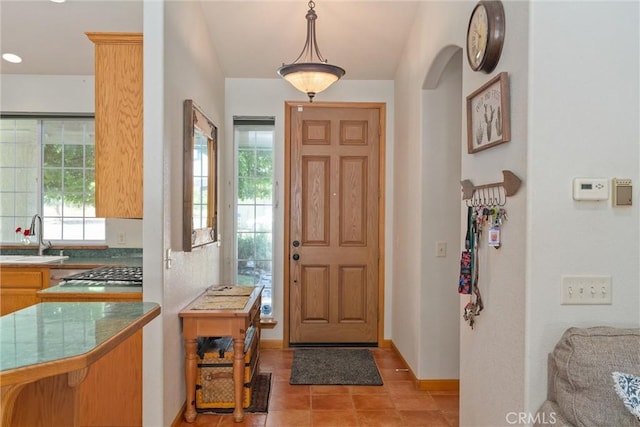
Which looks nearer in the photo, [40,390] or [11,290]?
[40,390]

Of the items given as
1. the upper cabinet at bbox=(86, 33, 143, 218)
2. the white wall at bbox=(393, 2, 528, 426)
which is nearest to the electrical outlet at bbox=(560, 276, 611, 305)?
the white wall at bbox=(393, 2, 528, 426)

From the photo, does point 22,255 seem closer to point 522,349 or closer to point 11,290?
point 11,290

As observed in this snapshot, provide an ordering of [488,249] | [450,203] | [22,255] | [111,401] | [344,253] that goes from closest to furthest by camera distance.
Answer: [488,249], [111,401], [450,203], [22,255], [344,253]

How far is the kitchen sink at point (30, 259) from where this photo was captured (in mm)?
3439

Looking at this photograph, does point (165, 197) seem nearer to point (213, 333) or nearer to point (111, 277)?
point (111, 277)

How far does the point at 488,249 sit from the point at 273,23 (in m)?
2.72

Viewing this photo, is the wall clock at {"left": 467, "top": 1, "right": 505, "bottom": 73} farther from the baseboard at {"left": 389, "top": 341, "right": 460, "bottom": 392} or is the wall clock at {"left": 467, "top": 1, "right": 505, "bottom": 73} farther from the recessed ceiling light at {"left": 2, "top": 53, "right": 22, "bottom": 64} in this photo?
the recessed ceiling light at {"left": 2, "top": 53, "right": 22, "bottom": 64}

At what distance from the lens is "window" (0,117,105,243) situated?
13.5 feet

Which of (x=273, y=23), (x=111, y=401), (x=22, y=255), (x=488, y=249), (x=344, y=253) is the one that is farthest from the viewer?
(x=344, y=253)

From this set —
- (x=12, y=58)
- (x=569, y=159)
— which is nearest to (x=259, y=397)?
(x=569, y=159)

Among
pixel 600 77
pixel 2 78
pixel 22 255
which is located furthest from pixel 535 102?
pixel 2 78

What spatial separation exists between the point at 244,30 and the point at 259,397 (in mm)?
3021

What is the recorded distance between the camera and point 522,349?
5.39 ft

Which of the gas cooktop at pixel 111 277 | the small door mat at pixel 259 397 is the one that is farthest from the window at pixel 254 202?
the gas cooktop at pixel 111 277
